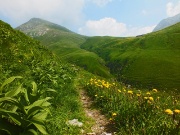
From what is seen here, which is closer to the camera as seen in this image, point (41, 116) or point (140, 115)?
point (41, 116)

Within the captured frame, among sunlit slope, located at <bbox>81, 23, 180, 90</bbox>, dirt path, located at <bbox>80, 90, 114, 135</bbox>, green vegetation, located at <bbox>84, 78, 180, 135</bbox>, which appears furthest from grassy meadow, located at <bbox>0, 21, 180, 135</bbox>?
sunlit slope, located at <bbox>81, 23, 180, 90</bbox>

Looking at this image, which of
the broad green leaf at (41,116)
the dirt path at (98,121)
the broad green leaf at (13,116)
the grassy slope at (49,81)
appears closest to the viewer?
the broad green leaf at (13,116)

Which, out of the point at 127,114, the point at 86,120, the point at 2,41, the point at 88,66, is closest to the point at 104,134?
the point at 127,114

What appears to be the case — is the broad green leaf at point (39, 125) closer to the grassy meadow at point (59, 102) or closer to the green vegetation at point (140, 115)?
the grassy meadow at point (59, 102)

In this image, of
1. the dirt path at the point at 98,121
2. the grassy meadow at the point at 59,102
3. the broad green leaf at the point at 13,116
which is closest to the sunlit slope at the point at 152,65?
the grassy meadow at the point at 59,102

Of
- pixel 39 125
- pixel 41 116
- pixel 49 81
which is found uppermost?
pixel 49 81

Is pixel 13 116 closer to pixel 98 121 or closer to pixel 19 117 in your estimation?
pixel 19 117

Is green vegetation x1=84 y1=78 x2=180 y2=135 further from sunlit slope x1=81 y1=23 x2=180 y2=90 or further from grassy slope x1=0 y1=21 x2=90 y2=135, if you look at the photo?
sunlit slope x1=81 y1=23 x2=180 y2=90

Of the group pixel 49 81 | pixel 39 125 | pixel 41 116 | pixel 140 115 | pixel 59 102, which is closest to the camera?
pixel 39 125

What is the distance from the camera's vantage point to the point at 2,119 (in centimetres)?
483

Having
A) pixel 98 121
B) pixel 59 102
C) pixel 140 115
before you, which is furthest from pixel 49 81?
pixel 140 115

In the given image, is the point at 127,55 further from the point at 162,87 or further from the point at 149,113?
the point at 149,113

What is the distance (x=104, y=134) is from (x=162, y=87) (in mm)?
125643

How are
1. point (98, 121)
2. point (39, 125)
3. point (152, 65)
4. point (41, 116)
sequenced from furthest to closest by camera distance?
1. point (152, 65)
2. point (98, 121)
3. point (41, 116)
4. point (39, 125)
